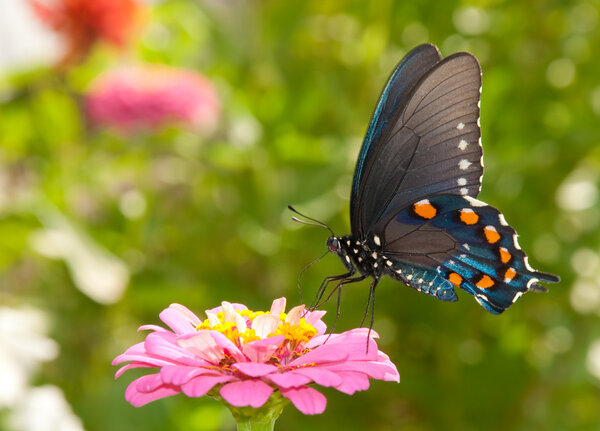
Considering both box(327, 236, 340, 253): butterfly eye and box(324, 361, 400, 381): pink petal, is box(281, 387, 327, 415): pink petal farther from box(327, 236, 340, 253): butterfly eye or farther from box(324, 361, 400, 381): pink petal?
box(327, 236, 340, 253): butterfly eye

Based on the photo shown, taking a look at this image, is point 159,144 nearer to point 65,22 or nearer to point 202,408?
point 65,22

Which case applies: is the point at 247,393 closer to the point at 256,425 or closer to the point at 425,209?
the point at 256,425

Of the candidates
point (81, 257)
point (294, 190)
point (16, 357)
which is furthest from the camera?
point (294, 190)

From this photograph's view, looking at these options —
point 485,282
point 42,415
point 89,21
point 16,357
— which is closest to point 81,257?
point 16,357

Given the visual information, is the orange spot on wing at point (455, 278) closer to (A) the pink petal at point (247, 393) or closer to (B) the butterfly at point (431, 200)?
(B) the butterfly at point (431, 200)

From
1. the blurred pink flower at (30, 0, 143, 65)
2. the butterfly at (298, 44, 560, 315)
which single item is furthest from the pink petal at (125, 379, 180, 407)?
the blurred pink flower at (30, 0, 143, 65)

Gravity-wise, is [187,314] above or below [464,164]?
below
